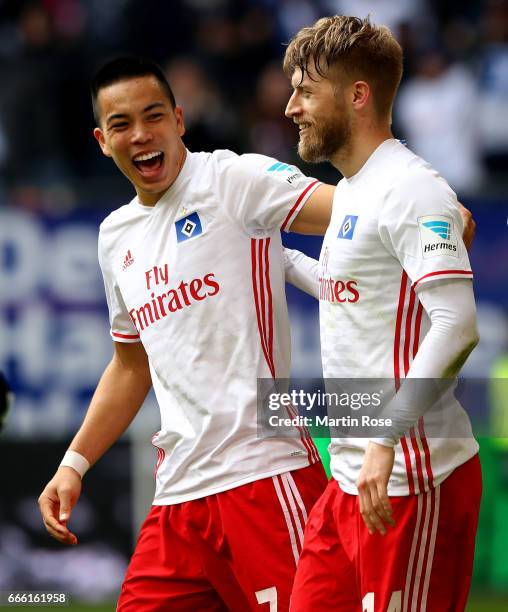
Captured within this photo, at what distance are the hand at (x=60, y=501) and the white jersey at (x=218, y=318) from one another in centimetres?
32

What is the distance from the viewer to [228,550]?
14.9 ft

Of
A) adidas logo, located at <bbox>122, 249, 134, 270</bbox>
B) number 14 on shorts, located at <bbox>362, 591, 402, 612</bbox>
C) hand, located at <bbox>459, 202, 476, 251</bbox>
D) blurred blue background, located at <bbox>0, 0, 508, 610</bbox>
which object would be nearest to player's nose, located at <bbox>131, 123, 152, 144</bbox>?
adidas logo, located at <bbox>122, 249, 134, 270</bbox>

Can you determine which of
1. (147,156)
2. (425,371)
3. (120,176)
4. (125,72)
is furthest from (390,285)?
(120,176)

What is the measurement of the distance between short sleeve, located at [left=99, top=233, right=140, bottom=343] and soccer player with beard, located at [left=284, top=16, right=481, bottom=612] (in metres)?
0.97

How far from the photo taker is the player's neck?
4.23 m

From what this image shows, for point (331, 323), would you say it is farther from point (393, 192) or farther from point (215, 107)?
point (215, 107)

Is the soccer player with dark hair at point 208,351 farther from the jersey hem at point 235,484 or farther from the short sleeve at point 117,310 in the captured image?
the short sleeve at point 117,310

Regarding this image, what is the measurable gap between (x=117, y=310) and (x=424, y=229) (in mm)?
1509

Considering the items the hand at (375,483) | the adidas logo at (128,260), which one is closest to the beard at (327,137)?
the adidas logo at (128,260)

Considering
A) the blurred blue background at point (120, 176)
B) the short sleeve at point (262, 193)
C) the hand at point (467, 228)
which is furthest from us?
the blurred blue background at point (120, 176)

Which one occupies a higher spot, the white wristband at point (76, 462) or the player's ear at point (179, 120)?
the player's ear at point (179, 120)

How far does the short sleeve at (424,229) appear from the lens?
383 centimetres

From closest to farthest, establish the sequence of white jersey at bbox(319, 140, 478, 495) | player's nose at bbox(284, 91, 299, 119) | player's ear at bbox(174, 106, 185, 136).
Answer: white jersey at bbox(319, 140, 478, 495) < player's nose at bbox(284, 91, 299, 119) < player's ear at bbox(174, 106, 185, 136)

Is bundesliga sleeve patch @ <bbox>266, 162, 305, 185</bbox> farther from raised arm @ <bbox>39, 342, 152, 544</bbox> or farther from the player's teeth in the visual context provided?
raised arm @ <bbox>39, 342, 152, 544</bbox>
